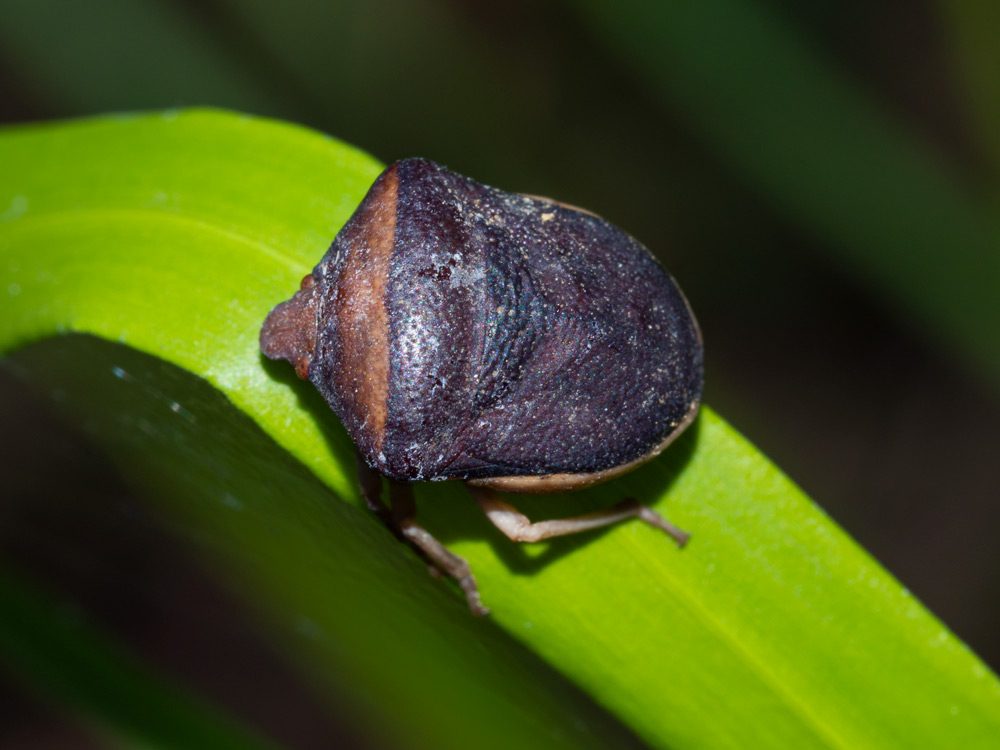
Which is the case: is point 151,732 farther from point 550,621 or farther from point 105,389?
point 550,621

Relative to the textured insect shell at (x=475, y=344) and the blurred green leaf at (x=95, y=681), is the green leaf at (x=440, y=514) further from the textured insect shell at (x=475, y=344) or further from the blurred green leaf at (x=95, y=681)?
the blurred green leaf at (x=95, y=681)

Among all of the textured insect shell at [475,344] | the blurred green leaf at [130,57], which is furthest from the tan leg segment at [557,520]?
the blurred green leaf at [130,57]

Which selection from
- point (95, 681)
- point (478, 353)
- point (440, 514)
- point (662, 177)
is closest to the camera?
point (478, 353)

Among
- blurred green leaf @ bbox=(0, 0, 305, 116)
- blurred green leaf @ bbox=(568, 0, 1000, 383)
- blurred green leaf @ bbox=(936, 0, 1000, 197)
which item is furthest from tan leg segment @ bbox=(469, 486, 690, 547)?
blurred green leaf @ bbox=(0, 0, 305, 116)

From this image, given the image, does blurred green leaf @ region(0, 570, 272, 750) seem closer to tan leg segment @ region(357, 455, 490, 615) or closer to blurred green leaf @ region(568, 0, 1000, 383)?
tan leg segment @ region(357, 455, 490, 615)

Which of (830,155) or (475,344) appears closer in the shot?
(475,344)

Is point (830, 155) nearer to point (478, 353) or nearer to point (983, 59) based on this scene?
point (983, 59)

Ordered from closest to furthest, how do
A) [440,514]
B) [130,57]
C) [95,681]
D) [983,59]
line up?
[440,514], [95,681], [983,59], [130,57]

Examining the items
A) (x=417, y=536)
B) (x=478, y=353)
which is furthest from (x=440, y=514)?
(x=478, y=353)
